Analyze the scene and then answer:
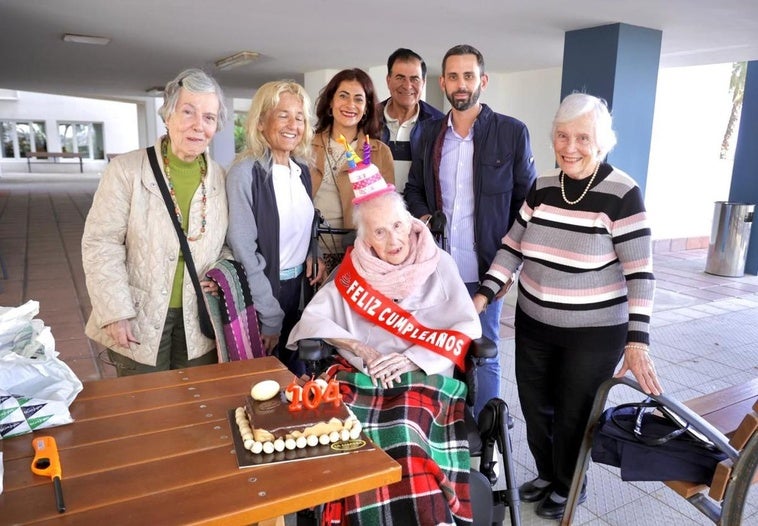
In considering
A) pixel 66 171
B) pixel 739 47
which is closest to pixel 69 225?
pixel 739 47

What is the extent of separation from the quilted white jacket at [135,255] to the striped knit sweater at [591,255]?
3.92 ft

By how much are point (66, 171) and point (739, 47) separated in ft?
80.7

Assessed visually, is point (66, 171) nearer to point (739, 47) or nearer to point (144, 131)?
point (144, 131)

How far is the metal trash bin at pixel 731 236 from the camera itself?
260 inches

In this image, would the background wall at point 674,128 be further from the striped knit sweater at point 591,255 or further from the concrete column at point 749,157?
the striped knit sweater at point 591,255

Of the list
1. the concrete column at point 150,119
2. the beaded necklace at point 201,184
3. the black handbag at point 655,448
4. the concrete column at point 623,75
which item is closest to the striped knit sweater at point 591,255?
the black handbag at point 655,448

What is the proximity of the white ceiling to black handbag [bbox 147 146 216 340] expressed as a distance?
3.10 meters

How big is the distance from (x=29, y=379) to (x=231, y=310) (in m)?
0.73

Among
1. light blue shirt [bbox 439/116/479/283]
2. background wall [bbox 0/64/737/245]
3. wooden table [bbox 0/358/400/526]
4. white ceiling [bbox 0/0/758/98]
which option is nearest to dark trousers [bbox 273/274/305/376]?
light blue shirt [bbox 439/116/479/283]

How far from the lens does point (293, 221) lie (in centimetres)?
226

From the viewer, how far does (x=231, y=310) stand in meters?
1.99

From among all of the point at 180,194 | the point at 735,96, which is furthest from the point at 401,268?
the point at 735,96

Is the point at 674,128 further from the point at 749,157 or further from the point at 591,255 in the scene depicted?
the point at 591,255

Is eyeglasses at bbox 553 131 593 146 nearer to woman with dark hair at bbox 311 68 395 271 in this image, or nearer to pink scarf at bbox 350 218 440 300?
pink scarf at bbox 350 218 440 300
